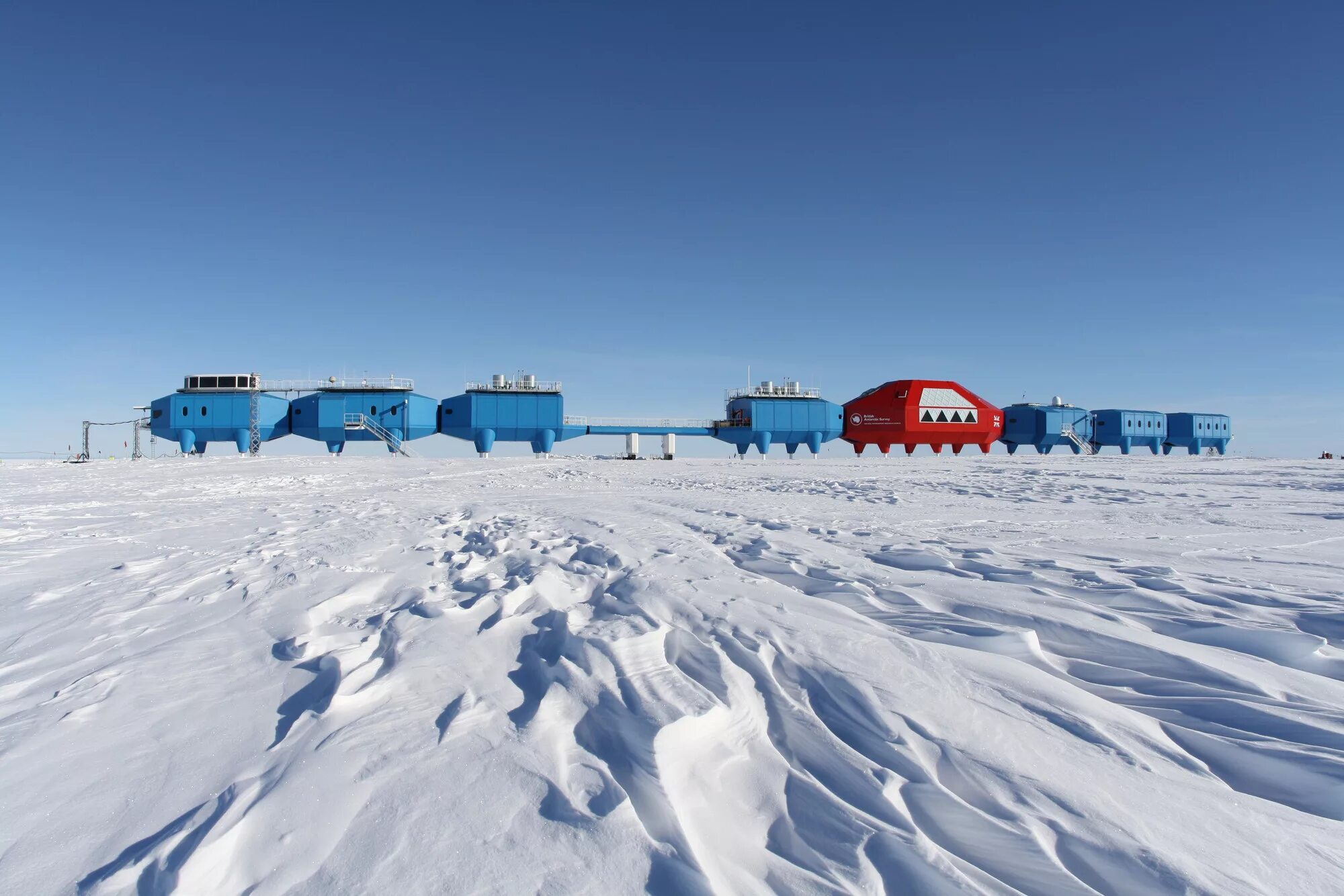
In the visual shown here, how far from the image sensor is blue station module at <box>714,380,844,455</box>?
39.8 meters

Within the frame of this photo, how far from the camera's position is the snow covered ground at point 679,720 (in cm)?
165

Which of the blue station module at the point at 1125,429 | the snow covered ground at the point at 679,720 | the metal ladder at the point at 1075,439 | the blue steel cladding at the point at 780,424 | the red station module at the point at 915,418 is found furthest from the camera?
the blue station module at the point at 1125,429

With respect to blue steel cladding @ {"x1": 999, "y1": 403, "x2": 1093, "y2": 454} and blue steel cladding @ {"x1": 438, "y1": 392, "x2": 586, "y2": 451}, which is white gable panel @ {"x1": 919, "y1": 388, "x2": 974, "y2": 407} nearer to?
blue steel cladding @ {"x1": 999, "y1": 403, "x2": 1093, "y2": 454}

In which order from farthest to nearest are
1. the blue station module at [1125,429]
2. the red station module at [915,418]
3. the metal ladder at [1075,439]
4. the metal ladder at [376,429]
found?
the blue station module at [1125,429]
the metal ladder at [1075,439]
the red station module at [915,418]
the metal ladder at [376,429]

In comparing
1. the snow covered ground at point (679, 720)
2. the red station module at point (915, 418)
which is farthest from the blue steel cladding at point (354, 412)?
the snow covered ground at point (679, 720)

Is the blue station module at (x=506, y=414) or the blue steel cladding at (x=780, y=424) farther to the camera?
the blue steel cladding at (x=780, y=424)

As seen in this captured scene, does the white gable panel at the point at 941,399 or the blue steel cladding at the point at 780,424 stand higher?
the white gable panel at the point at 941,399

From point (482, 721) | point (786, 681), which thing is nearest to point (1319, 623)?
point (786, 681)

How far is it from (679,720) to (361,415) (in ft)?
117

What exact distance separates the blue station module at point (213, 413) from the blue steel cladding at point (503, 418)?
9.06m

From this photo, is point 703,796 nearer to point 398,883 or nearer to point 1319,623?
point 398,883

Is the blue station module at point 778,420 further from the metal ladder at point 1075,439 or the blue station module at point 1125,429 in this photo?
the blue station module at point 1125,429

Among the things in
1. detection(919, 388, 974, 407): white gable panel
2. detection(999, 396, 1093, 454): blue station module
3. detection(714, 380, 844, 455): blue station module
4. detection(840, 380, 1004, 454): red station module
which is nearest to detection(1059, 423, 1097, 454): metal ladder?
detection(999, 396, 1093, 454): blue station module

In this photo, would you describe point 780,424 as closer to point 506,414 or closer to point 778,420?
point 778,420
